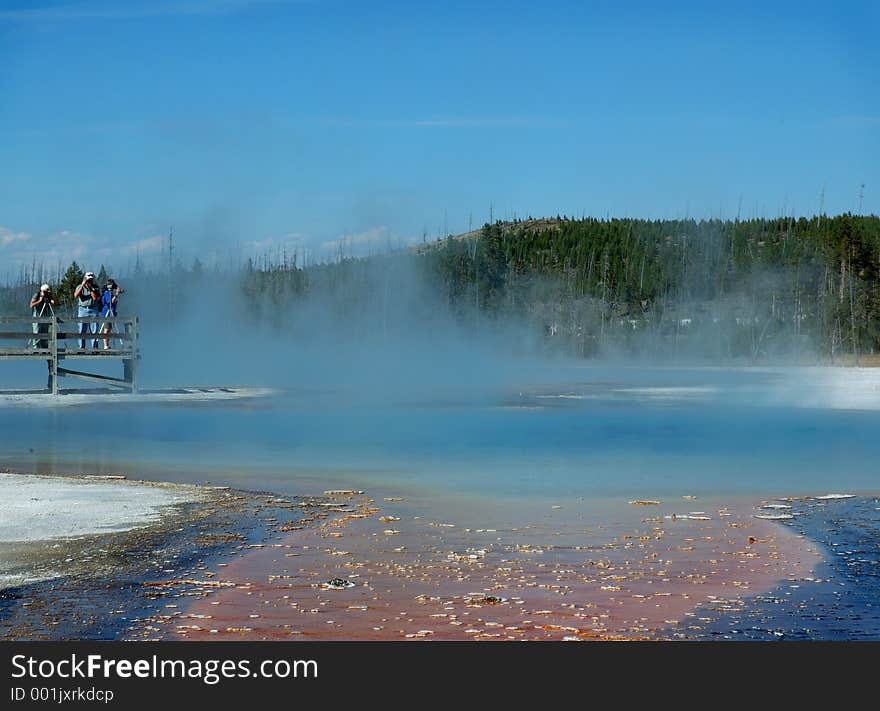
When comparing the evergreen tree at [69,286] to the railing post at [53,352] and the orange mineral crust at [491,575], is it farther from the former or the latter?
the orange mineral crust at [491,575]

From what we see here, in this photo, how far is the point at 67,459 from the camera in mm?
15289

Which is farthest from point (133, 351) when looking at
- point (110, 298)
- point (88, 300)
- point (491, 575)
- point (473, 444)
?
point (491, 575)

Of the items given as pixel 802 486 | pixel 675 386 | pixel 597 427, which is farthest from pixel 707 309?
pixel 802 486

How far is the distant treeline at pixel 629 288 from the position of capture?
82688mm

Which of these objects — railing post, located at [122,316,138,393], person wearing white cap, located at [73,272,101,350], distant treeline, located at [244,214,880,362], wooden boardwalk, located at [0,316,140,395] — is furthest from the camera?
distant treeline, located at [244,214,880,362]

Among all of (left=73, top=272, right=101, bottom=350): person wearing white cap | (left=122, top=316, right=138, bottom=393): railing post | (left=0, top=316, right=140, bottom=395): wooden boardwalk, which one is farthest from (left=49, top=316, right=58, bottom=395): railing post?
(left=73, top=272, right=101, bottom=350): person wearing white cap

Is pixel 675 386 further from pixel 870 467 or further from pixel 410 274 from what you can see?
pixel 410 274

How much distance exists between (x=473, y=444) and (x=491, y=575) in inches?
368

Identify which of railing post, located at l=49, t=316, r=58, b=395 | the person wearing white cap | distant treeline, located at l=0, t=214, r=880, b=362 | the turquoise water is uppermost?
distant treeline, located at l=0, t=214, r=880, b=362

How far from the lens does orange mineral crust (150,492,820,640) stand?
23.4 feet

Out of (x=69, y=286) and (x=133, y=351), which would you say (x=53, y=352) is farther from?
(x=69, y=286)

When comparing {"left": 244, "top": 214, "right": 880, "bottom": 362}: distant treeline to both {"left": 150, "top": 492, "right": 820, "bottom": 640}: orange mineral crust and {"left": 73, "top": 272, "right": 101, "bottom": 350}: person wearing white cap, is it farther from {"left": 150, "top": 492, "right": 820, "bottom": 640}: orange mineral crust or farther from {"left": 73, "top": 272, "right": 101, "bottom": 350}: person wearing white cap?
{"left": 150, "top": 492, "right": 820, "bottom": 640}: orange mineral crust

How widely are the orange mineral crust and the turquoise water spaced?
1.87 metres
